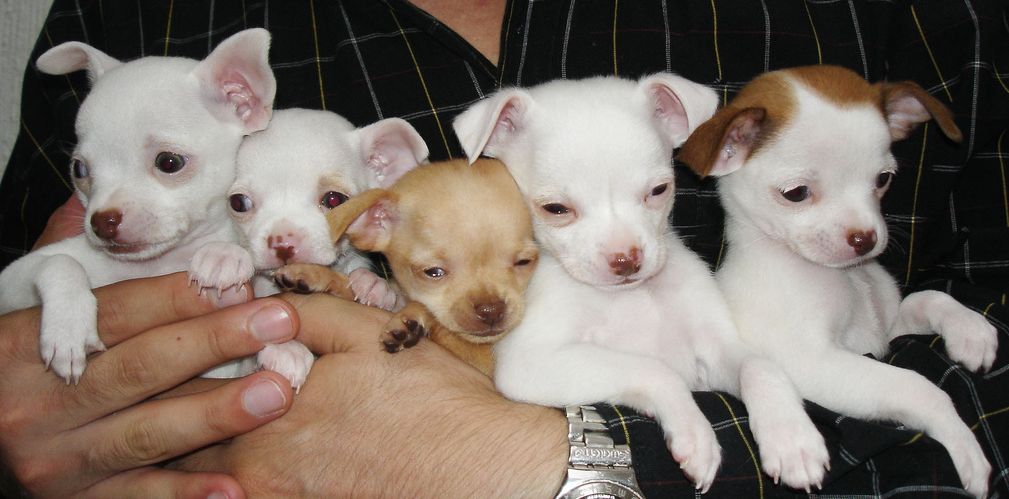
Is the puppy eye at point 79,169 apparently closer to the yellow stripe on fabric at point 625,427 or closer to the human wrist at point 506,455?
the human wrist at point 506,455

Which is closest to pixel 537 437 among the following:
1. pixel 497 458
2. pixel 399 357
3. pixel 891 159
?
pixel 497 458

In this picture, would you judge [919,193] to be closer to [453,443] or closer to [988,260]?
[988,260]

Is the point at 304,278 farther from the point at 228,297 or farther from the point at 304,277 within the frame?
the point at 228,297

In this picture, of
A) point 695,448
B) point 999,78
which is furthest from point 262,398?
point 999,78

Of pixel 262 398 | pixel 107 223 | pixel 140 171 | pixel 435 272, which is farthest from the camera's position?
pixel 435 272

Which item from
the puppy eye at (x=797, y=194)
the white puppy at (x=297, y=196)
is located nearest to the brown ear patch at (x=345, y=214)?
the white puppy at (x=297, y=196)

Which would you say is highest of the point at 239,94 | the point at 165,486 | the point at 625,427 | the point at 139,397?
the point at 239,94

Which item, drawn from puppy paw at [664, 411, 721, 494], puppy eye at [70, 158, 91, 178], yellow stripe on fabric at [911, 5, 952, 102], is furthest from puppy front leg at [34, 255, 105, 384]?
yellow stripe on fabric at [911, 5, 952, 102]

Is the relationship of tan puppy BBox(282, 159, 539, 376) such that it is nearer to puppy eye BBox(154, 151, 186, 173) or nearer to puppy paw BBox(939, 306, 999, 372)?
puppy eye BBox(154, 151, 186, 173)
